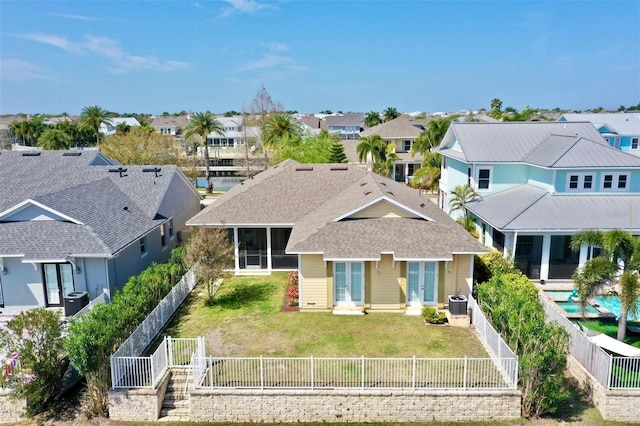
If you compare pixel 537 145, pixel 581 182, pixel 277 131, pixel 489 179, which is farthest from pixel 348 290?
pixel 277 131

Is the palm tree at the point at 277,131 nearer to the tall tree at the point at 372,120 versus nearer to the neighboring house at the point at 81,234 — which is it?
the neighboring house at the point at 81,234

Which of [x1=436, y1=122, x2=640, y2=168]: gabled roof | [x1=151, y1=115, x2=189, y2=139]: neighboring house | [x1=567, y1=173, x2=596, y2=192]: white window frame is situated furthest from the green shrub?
[x1=151, y1=115, x2=189, y2=139]: neighboring house

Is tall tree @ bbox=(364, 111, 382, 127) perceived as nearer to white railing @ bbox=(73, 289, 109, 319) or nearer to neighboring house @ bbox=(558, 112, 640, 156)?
neighboring house @ bbox=(558, 112, 640, 156)

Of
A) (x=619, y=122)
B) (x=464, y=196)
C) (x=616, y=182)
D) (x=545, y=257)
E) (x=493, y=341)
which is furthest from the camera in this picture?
(x=619, y=122)

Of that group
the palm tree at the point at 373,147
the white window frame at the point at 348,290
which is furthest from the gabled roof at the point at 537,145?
the palm tree at the point at 373,147

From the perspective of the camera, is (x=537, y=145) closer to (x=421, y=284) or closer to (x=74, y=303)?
(x=421, y=284)

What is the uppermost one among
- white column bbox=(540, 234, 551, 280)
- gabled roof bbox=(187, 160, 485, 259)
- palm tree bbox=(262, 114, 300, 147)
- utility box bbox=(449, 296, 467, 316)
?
palm tree bbox=(262, 114, 300, 147)

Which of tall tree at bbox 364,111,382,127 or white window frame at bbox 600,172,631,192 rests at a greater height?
tall tree at bbox 364,111,382,127
